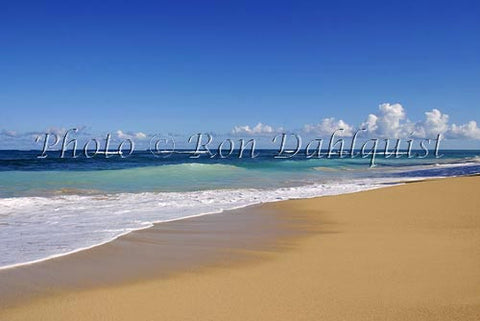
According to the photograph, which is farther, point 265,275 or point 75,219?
point 75,219

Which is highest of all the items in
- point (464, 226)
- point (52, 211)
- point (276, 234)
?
point (464, 226)

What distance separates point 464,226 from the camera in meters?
7.07

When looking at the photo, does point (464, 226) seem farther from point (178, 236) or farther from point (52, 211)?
point (52, 211)

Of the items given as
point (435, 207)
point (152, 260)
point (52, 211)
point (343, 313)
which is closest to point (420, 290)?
point (343, 313)

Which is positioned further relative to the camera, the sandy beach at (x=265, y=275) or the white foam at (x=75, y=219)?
the white foam at (x=75, y=219)

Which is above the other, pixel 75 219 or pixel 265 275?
pixel 265 275

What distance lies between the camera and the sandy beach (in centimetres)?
347

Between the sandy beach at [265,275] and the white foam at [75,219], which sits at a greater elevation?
the sandy beach at [265,275]

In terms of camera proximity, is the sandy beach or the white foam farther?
the white foam

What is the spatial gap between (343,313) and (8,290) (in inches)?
118

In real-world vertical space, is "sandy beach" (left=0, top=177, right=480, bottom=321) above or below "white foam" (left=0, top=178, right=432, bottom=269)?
above

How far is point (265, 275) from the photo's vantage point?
448 cm

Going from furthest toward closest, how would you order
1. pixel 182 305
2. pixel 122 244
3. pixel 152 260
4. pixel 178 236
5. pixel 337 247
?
pixel 178 236
pixel 122 244
pixel 337 247
pixel 152 260
pixel 182 305

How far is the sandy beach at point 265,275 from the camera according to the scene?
3.47m
